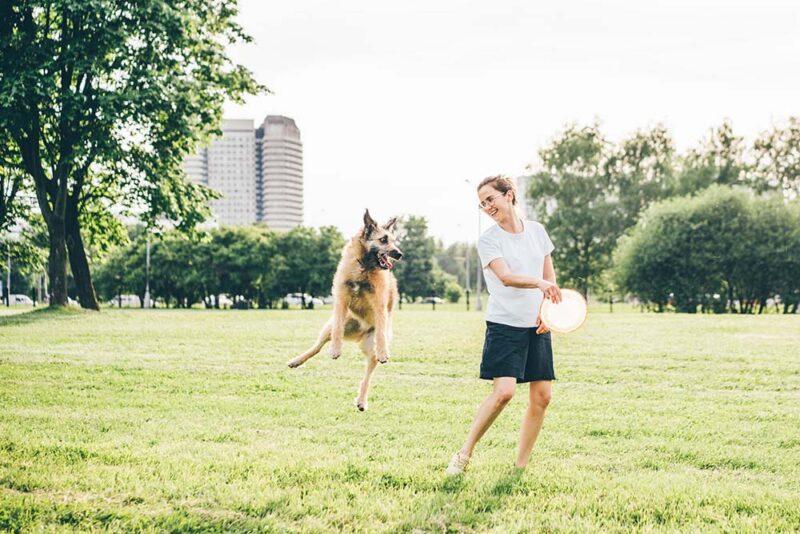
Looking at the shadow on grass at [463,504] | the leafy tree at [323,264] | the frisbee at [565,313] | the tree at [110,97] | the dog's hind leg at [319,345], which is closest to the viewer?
the frisbee at [565,313]

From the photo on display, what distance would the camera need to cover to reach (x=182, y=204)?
2812 centimetres

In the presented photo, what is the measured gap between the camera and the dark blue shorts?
5609 mm

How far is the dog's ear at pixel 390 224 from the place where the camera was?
156 inches

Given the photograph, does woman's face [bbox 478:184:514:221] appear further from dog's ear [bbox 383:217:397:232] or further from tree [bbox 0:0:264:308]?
tree [bbox 0:0:264:308]

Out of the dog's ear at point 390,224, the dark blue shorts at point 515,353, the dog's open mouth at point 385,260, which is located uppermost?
the dog's ear at point 390,224

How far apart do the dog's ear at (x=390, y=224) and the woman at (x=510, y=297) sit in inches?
61.0

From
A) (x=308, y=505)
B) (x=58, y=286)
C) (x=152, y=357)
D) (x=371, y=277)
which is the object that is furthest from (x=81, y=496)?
(x=58, y=286)

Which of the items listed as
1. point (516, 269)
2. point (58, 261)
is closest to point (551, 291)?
point (516, 269)

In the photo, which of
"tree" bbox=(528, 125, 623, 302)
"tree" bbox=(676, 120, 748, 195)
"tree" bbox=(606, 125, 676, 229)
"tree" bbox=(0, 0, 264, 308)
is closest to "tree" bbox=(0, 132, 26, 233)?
"tree" bbox=(0, 0, 264, 308)

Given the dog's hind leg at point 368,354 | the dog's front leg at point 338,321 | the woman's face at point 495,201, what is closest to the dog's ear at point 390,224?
the dog's front leg at point 338,321

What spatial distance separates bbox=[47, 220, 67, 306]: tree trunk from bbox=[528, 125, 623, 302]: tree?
4490 centimetres

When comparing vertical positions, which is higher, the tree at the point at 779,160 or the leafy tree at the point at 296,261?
the tree at the point at 779,160

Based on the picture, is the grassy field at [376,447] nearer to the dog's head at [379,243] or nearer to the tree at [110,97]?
the dog's head at [379,243]

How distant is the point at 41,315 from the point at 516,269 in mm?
23284
